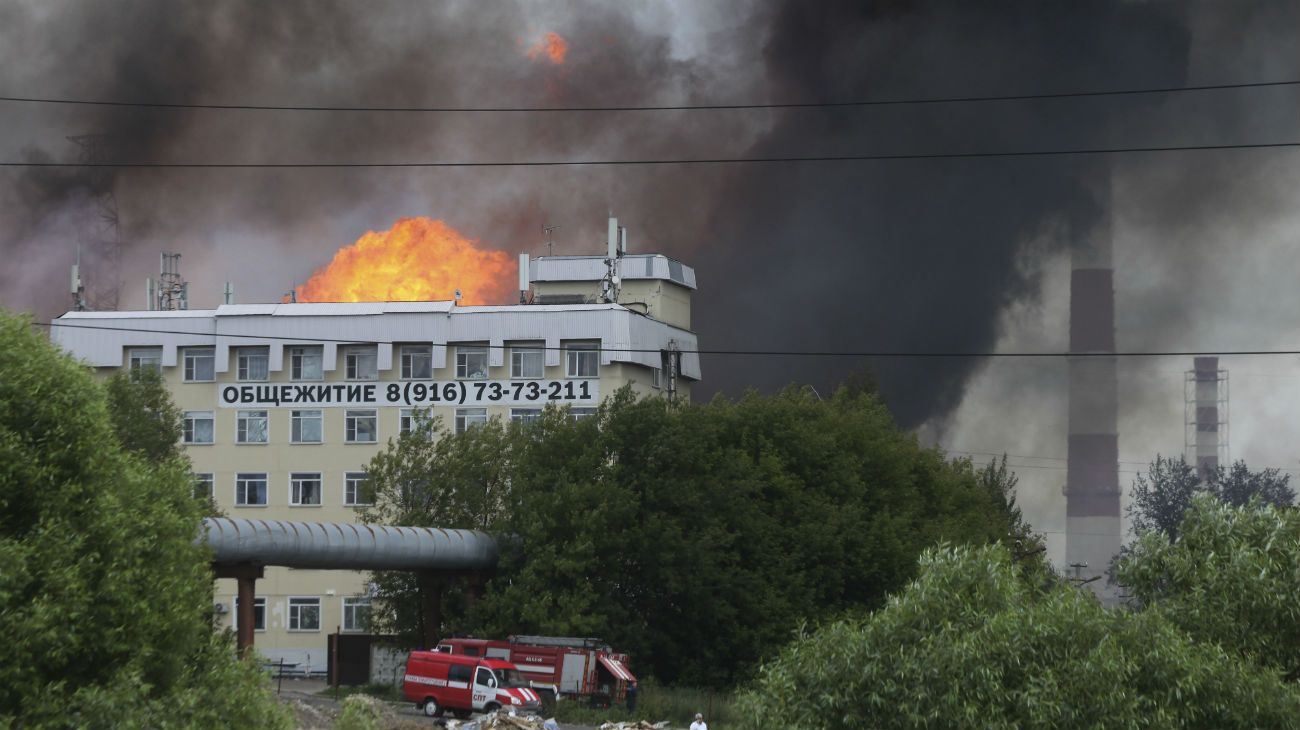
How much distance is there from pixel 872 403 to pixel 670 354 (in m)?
16.7

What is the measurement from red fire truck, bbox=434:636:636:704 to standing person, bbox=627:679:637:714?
0.79ft

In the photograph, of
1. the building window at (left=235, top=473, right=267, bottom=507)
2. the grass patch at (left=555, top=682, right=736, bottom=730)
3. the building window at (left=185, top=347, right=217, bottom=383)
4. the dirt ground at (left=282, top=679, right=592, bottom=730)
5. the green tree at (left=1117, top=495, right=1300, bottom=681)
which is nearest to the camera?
the green tree at (left=1117, top=495, right=1300, bottom=681)

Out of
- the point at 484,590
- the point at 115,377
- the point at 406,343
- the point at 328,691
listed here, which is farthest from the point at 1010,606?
the point at 406,343

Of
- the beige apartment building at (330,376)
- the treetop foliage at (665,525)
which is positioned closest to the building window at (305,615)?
the beige apartment building at (330,376)

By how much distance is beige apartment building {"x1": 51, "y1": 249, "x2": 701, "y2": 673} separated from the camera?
115 metres

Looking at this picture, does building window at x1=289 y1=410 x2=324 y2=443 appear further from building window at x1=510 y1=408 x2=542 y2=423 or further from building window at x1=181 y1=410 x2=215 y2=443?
building window at x1=510 y1=408 x2=542 y2=423

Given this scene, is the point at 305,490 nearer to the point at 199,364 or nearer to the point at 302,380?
the point at 302,380

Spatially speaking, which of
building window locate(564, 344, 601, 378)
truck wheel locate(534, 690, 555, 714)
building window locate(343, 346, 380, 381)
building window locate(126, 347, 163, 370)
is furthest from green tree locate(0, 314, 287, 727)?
building window locate(126, 347, 163, 370)

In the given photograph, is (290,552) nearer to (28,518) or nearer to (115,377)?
(115,377)

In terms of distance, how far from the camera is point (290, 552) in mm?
67750

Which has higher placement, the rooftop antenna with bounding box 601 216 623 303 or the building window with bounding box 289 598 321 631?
the rooftop antenna with bounding box 601 216 623 303

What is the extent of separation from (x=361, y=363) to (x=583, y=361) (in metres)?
16.0

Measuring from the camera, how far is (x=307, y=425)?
117375 millimetres

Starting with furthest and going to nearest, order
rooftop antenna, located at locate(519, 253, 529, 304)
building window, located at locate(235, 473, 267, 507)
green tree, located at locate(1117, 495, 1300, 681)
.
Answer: rooftop antenna, located at locate(519, 253, 529, 304)
building window, located at locate(235, 473, 267, 507)
green tree, located at locate(1117, 495, 1300, 681)
